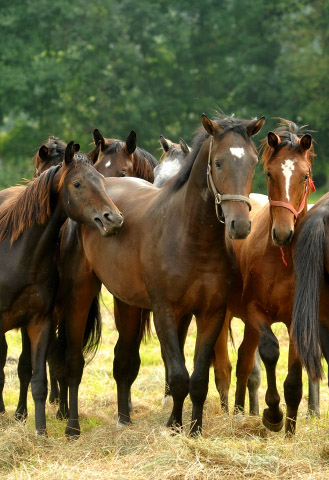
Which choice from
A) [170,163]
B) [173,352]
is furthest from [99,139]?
[173,352]

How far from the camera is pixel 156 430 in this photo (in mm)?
5582

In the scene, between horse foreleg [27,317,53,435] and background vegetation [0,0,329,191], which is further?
background vegetation [0,0,329,191]

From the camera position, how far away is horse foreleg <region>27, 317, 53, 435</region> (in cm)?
544

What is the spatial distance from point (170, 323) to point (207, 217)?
75 centimetres

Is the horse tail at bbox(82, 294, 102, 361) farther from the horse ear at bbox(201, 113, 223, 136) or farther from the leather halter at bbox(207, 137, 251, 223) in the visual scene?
the horse ear at bbox(201, 113, 223, 136)

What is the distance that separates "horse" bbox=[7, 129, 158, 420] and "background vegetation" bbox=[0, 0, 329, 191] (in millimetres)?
20694

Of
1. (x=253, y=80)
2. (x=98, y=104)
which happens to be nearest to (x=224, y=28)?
(x=253, y=80)

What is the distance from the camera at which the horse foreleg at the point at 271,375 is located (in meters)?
5.29

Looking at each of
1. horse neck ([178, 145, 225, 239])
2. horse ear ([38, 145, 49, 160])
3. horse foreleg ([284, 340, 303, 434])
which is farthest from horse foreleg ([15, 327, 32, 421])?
horse foreleg ([284, 340, 303, 434])

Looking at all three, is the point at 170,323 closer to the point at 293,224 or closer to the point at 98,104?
the point at 293,224

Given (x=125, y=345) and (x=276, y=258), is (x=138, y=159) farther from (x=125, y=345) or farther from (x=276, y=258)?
(x=276, y=258)

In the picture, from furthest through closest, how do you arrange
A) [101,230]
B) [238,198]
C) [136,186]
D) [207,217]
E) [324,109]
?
1. [324,109]
2. [136,186]
3. [101,230]
4. [207,217]
5. [238,198]

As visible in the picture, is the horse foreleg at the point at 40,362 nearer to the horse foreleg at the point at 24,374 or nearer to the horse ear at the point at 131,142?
the horse foreleg at the point at 24,374

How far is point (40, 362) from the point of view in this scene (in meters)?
5.53
